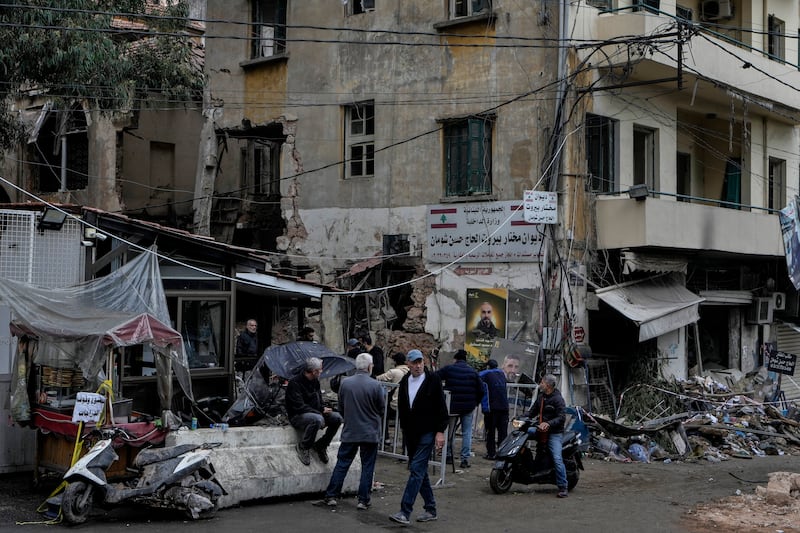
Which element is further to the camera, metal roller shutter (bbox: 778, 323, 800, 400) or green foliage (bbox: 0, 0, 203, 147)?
metal roller shutter (bbox: 778, 323, 800, 400)

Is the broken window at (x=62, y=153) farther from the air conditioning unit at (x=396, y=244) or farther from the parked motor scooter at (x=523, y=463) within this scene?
the parked motor scooter at (x=523, y=463)

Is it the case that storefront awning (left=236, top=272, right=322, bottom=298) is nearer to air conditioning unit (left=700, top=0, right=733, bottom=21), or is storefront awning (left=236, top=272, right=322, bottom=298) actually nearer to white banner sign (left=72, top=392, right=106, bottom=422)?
white banner sign (left=72, top=392, right=106, bottom=422)

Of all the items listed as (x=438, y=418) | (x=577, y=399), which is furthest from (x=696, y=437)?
(x=438, y=418)

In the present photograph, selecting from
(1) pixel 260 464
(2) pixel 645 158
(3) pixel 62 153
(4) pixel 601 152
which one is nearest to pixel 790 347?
(2) pixel 645 158

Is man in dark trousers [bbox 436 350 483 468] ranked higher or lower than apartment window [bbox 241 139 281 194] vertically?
lower

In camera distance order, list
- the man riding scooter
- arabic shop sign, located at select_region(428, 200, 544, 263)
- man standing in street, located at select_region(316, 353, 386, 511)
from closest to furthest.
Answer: man standing in street, located at select_region(316, 353, 386, 511) → the man riding scooter → arabic shop sign, located at select_region(428, 200, 544, 263)

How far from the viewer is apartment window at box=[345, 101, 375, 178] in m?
21.2

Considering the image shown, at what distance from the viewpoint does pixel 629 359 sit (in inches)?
781

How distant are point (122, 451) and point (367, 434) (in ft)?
9.36

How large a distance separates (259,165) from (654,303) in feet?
37.2

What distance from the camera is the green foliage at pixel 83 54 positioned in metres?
14.9

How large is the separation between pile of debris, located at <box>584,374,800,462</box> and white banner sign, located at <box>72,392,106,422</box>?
892cm

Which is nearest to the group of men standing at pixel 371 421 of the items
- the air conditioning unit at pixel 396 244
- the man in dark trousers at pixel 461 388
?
the man in dark trousers at pixel 461 388

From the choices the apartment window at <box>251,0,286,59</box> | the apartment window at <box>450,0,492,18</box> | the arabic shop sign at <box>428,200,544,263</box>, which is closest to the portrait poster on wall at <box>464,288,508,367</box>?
the arabic shop sign at <box>428,200,544,263</box>
